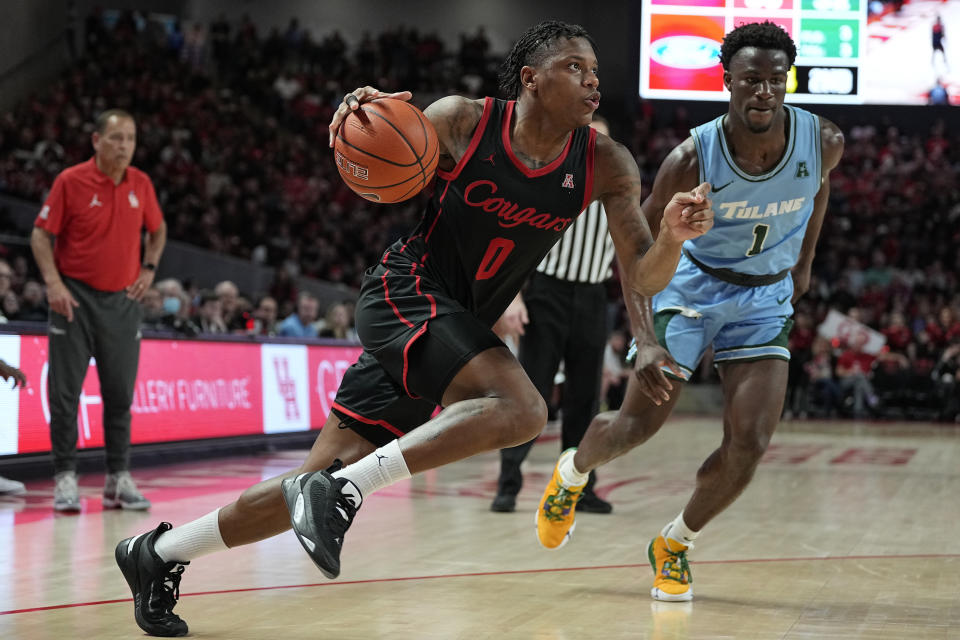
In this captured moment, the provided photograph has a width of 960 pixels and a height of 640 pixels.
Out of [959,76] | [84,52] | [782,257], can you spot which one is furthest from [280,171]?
[782,257]

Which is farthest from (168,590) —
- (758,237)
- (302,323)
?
(302,323)

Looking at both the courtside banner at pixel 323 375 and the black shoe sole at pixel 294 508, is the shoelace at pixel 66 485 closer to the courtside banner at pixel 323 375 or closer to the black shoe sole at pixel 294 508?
the black shoe sole at pixel 294 508

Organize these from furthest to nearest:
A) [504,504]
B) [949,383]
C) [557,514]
→ [949,383] < [504,504] < [557,514]

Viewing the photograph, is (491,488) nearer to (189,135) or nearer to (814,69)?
(814,69)

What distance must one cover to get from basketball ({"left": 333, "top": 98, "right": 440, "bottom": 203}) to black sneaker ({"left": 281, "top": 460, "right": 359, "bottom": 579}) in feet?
2.77

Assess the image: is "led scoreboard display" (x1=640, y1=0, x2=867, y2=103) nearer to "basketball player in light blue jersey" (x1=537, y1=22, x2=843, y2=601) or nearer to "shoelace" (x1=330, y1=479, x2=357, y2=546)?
"basketball player in light blue jersey" (x1=537, y1=22, x2=843, y2=601)

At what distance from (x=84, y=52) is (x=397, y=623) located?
22.2m

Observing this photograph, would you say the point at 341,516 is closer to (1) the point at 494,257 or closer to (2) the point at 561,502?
(1) the point at 494,257

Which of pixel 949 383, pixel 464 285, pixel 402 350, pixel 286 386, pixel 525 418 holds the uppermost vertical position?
pixel 464 285

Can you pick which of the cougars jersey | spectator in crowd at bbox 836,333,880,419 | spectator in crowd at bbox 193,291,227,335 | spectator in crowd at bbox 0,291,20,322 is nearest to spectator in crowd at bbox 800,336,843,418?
spectator in crowd at bbox 836,333,880,419

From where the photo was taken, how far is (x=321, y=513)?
9.44 ft

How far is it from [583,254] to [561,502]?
2181 mm

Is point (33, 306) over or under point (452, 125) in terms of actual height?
Result: under

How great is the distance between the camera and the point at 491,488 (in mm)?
7465
